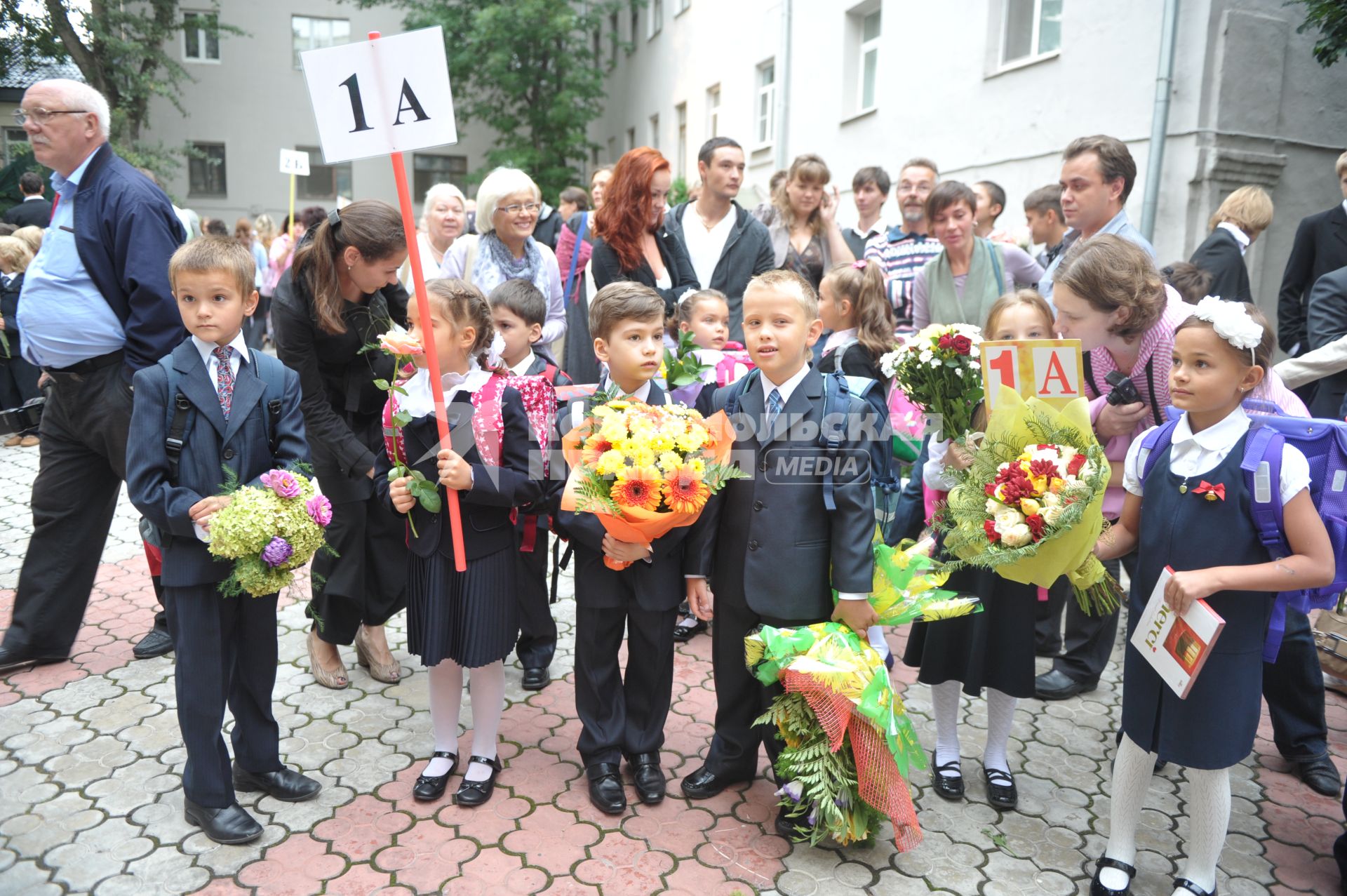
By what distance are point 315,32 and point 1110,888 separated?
104 ft

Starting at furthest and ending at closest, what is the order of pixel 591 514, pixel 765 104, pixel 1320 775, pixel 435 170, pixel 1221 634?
1. pixel 435 170
2. pixel 765 104
3. pixel 1320 775
4. pixel 591 514
5. pixel 1221 634

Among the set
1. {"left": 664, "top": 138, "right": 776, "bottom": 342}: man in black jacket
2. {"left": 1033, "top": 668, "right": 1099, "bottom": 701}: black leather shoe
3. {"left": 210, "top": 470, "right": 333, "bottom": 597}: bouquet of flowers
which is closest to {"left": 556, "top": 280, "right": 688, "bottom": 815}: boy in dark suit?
{"left": 210, "top": 470, "right": 333, "bottom": 597}: bouquet of flowers

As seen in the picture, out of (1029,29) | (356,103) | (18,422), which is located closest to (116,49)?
(18,422)

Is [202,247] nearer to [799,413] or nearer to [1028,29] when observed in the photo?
[799,413]

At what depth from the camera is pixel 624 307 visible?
3.33 m

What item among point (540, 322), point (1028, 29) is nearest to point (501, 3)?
point (1028, 29)

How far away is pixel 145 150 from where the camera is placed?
23828 mm

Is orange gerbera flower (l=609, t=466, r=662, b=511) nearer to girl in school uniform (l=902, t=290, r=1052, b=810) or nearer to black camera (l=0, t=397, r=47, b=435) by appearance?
girl in school uniform (l=902, t=290, r=1052, b=810)

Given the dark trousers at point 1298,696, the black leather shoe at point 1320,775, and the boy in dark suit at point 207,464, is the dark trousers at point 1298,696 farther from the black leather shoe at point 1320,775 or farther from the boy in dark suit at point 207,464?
the boy in dark suit at point 207,464

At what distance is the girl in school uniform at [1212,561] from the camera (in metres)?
2.55

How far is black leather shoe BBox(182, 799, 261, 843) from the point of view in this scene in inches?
119

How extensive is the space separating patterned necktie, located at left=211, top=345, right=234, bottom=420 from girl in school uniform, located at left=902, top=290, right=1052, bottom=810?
2.50 metres

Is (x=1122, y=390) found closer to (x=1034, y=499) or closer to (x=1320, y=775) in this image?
(x=1034, y=499)

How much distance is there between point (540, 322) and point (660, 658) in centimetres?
178
